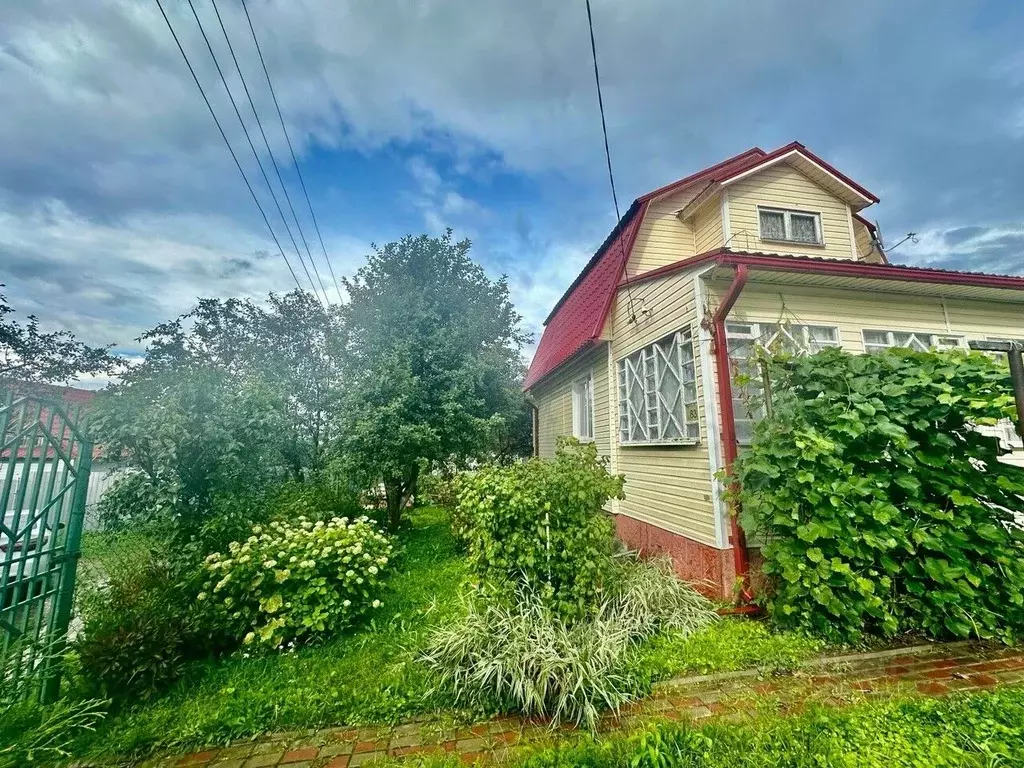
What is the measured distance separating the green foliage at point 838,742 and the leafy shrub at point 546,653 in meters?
0.38

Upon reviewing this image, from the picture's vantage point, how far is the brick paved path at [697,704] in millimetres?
2518

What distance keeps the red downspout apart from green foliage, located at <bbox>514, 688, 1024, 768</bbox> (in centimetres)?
171

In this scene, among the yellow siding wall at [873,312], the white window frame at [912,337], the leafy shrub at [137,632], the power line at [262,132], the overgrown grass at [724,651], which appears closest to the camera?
the leafy shrub at [137,632]

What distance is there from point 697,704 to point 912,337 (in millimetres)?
6224

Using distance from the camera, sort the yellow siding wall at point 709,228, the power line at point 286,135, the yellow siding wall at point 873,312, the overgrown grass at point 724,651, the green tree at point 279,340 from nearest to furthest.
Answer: the overgrown grass at point 724,651, the power line at point 286,135, the yellow siding wall at point 873,312, the yellow siding wall at point 709,228, the green tree at point 279,340

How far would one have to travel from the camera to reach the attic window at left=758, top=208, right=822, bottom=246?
7609mm

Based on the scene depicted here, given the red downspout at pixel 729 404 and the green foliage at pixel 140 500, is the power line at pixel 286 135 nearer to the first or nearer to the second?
the green foliage at pixel 140 500

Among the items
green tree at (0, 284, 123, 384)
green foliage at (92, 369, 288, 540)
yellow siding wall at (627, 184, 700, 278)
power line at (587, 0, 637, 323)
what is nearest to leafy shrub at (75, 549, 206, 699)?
green foliage at (92, 369, 288, 540)

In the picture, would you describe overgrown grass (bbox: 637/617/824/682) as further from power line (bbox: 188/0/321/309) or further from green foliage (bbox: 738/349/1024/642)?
power line (bbox: 188/0/321/309)

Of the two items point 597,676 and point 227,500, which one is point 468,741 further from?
point 227,500

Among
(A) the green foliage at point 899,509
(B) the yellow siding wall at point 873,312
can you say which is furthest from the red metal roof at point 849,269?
(A) the green foliage at point 899,509

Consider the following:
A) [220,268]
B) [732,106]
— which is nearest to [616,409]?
[732,106]

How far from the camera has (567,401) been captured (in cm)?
1067

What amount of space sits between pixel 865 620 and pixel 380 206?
9854mm
